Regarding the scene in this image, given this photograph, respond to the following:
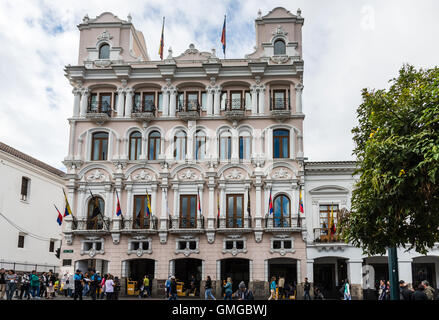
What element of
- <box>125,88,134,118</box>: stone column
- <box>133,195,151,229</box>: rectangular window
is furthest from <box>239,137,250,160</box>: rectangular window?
<box>125,88,134,118</box>: stone column

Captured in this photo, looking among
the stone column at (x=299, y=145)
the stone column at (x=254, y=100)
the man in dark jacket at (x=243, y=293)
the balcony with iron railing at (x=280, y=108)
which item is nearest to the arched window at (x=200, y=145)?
the stone column at (x=254, y=100)

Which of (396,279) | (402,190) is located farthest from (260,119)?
(402,190)

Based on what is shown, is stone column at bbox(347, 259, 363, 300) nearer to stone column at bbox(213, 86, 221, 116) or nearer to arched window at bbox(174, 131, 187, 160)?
arched window at bbox(174, 131, 187, 160)

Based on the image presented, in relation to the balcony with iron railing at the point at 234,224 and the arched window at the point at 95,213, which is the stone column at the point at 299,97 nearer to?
the balcony with iron railing at the point at 234,224

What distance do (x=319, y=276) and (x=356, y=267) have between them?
3.30m

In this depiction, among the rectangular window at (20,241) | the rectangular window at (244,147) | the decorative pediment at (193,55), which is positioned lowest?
the rectangular window at (20,241)

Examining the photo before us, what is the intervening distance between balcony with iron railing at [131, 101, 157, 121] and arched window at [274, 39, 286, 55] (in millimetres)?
10278

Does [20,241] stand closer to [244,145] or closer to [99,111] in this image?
[99,111]

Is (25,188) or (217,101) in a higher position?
(217,101)

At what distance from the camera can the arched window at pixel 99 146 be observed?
35375 mm

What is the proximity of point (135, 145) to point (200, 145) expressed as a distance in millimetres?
4964

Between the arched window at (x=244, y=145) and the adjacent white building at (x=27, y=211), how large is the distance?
60.2ft

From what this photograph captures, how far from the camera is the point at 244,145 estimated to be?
34.6 metres

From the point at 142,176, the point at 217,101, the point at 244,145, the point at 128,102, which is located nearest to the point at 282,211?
the point at 244,145
